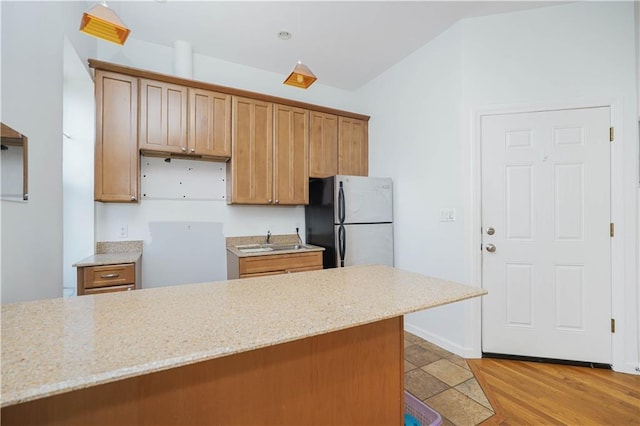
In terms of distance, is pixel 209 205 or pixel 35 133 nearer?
pixel 35 133

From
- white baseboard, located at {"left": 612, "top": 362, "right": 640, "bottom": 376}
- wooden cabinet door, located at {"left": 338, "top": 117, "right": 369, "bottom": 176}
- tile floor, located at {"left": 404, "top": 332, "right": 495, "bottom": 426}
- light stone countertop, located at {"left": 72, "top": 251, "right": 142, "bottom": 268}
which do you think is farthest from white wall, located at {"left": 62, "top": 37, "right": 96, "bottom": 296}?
white baseboard, located at {"left": 612, "top": 362, "right": 640, "bottom": 376}

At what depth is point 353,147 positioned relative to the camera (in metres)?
3.71

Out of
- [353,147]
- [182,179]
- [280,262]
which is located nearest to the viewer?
[280,262]

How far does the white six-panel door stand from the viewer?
229 centimetres

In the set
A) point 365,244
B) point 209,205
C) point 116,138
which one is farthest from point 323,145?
point 116,138

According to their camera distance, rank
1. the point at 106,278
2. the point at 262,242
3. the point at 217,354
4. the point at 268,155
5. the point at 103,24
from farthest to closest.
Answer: the point at 262,242 < the point at 268,155 < the point at 106,278 < the point at 103,24 < the point at 217,354

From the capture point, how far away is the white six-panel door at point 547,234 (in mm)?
2287

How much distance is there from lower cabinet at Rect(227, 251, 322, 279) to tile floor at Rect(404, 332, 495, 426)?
1253mm

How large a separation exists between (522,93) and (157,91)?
3.21m

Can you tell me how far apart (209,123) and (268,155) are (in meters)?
0.66

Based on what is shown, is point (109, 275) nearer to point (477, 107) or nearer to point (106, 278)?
point (106, 278)

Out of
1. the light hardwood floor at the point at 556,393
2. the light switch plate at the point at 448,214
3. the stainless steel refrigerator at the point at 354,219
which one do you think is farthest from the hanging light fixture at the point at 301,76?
the light hardwood floor at the point at 556,393

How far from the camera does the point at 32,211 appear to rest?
4.96ft

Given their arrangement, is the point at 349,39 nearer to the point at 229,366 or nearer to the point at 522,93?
the point at 522,93
